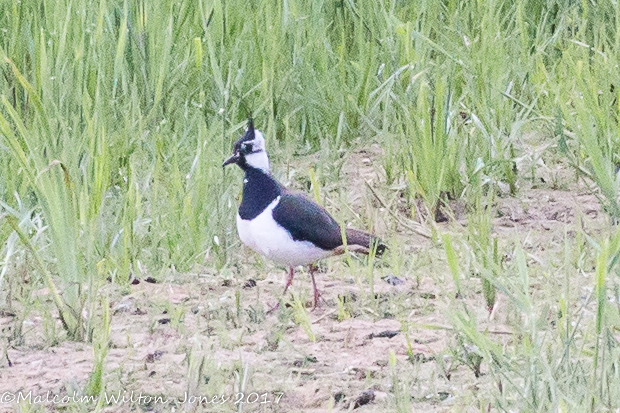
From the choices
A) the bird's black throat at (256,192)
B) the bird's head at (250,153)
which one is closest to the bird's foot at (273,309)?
the bird's black throat at (256,192)

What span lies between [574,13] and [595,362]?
4.32 metres

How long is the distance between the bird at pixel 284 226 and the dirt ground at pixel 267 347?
118mm


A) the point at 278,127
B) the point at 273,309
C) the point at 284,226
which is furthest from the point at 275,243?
the point at 278,127

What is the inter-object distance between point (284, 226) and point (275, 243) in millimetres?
133

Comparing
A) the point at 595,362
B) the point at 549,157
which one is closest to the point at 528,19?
the point at 549,157

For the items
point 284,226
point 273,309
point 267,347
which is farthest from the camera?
point 284,226

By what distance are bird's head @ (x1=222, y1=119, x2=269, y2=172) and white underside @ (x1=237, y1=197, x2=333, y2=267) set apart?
377 mm

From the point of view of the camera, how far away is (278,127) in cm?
656

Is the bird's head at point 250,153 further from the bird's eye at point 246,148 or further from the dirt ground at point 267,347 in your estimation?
the dirt ground at point 267,347

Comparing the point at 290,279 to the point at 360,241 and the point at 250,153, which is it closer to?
the point at 360,241

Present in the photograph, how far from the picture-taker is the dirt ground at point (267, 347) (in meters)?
3.38

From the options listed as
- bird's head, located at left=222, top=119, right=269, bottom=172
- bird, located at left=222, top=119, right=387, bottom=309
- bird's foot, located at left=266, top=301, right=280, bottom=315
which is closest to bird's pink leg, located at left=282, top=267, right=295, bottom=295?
bird, located at left=222, top=119, right=387, bottom=309

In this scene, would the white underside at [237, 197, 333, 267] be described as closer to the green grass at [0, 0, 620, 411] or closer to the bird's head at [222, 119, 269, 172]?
the green grass at [0, 0, 620, 411]

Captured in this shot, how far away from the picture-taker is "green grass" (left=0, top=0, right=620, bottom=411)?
4207mm
